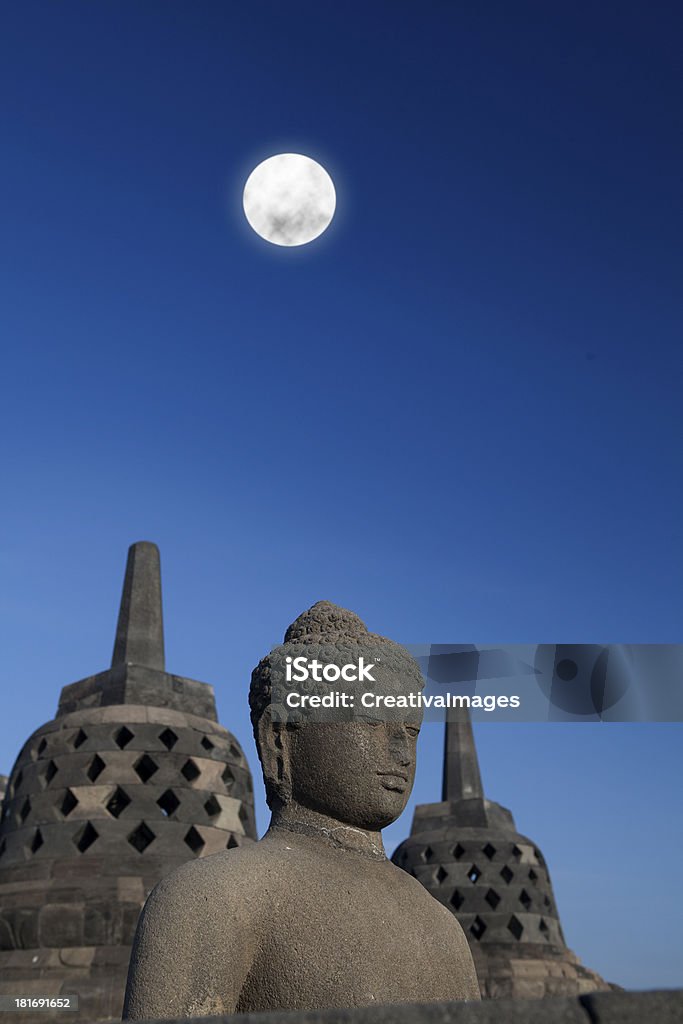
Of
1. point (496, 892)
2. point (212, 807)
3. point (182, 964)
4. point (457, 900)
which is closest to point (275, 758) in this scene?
point (182, 964)

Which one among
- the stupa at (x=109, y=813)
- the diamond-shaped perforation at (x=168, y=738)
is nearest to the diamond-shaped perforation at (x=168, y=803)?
the stupa at (x=109, y=813)

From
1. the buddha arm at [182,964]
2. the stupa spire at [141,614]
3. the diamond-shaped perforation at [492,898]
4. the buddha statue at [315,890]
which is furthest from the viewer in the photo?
the diamond-shaped perforation at [492,898]

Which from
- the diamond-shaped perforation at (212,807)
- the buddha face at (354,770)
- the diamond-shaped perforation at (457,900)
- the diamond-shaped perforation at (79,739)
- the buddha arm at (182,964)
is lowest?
the diamond-shaped perforation at (457,900)

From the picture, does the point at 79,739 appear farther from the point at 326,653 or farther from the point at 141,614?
the point at 326,653

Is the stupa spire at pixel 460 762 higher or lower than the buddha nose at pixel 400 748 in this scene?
higher

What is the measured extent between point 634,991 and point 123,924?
10.8m

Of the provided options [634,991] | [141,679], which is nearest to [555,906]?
[141,679]

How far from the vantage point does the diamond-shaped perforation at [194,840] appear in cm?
1237

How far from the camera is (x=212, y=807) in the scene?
1294 cm

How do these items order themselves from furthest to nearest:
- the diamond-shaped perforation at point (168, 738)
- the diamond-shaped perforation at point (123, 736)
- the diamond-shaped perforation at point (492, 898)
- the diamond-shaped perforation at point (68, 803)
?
the diamond-shaped perforation at point (492, 898) < the diamond-shaped perforation at point (168, 738) < the diamond-shaped perforation at point (123, 736) < the diamond-shaped perforation at point (68, 803)

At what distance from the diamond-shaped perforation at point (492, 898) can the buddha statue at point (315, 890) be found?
17.8 meters

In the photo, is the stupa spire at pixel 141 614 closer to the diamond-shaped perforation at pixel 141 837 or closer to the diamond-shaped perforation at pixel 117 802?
the diamond-shaped perforation at pixel 117 802

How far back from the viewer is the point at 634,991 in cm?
187

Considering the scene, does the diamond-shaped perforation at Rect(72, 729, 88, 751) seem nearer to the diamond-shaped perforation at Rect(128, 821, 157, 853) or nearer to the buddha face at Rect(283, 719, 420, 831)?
the diamond-shaped perforation at Rect(128, 821, 157, 853)
